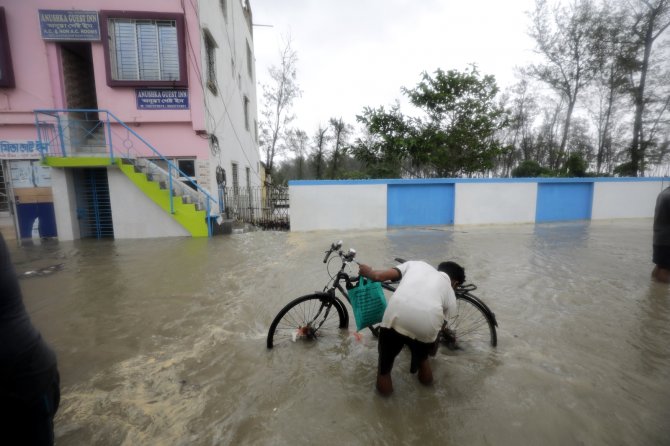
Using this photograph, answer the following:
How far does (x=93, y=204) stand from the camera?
10312 millimetres

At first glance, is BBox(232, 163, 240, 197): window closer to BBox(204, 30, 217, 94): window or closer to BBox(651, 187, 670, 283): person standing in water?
BBox(204, 30, 217, 94): window

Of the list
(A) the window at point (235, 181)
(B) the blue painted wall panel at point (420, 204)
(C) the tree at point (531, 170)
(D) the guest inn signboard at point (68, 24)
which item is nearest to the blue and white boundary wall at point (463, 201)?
(B) the blue painted wall panel at point (420, 204)

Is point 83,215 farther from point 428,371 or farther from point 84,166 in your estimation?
point 428,371

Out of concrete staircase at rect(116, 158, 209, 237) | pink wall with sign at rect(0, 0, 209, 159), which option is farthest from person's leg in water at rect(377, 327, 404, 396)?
pink wall with sign at rect(0, 0, 209, 159)

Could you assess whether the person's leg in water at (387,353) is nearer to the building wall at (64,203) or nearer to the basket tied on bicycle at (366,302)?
the basket tied on bicycle at (366,302)

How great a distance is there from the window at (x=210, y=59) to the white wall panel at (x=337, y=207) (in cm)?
431

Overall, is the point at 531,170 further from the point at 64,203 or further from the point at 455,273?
the point at 64,203

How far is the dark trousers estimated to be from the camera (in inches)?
52.1

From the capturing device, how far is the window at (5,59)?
9.24m

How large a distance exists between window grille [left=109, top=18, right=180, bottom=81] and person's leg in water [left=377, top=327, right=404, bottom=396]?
10333 mm

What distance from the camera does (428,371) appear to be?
2762mm

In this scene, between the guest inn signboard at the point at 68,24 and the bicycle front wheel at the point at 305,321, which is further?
the guest inn signboard at the point at 68,24

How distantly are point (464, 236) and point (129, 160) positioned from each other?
10.7m

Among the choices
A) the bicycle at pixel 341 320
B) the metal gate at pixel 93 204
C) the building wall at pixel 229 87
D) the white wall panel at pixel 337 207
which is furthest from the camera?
the white wall panel at pixel 337 207
